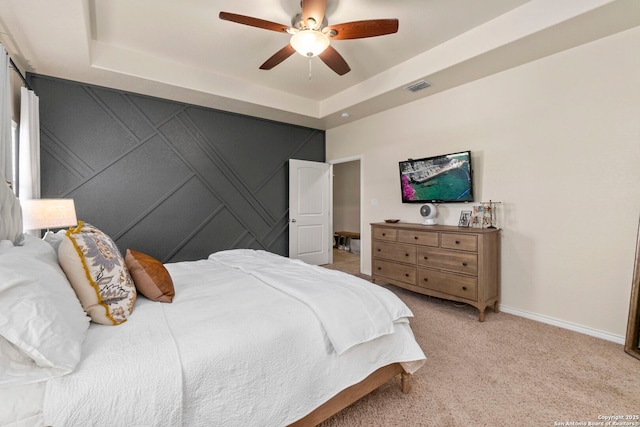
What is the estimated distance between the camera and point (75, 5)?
6.96 feet

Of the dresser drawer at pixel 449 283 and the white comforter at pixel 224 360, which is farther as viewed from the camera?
the dresser drawer at pixel 449 283

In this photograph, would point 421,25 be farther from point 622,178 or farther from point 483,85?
point 622,178

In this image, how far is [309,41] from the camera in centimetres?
222

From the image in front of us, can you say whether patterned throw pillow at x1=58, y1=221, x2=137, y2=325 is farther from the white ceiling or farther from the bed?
the white ceiling

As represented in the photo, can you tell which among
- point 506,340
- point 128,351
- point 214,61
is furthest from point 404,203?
point 128,351

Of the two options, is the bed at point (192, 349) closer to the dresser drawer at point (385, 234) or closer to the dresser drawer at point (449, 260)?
the dresser drawer at point (449, 260)

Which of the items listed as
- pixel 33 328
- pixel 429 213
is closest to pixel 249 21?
pixel 33 328

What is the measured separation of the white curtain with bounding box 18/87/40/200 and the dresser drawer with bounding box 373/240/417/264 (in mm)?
3836

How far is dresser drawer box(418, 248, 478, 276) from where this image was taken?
2881 mm

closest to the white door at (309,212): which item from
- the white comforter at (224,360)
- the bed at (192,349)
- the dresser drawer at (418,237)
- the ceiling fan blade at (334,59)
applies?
the dresser drawer at (418,237)

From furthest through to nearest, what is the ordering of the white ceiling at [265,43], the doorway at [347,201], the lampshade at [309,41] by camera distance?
1. the doorway at [347,201]
2. the white ceiling at [265,43]
3. the lampshade at [309,41]

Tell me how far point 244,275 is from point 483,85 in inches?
129

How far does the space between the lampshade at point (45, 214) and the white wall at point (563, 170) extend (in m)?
4.00

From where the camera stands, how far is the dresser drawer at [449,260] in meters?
2.88
